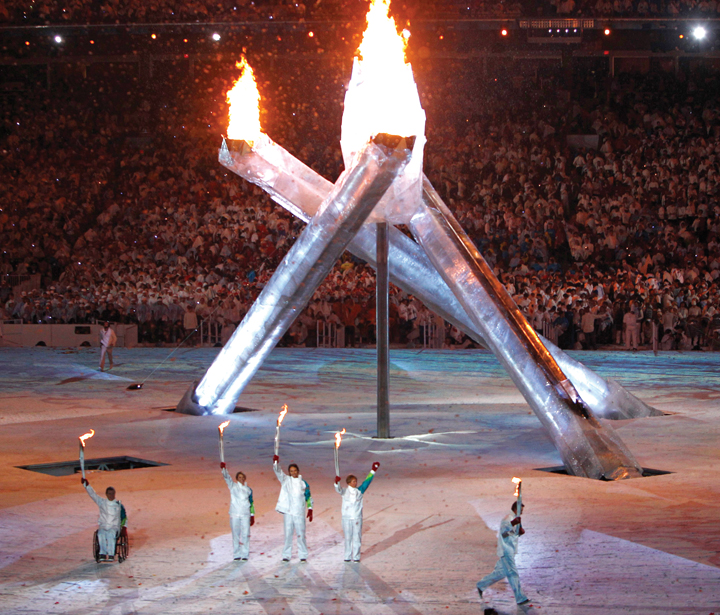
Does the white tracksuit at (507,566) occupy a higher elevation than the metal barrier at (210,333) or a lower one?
lower

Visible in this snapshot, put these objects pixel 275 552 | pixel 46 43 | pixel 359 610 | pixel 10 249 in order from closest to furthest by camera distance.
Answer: pixel 359 610 → pixel 275 552 → pixel 10 249 → pixel 46 43

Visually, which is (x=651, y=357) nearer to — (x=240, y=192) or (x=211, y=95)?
(x=240, y=192)

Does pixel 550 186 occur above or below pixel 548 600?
above

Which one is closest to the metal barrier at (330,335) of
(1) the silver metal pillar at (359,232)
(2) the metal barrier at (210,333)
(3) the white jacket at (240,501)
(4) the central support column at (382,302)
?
(2) the metal barrier at (210,333)

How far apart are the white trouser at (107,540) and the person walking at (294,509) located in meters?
1.19

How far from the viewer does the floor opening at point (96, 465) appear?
33.4 feet

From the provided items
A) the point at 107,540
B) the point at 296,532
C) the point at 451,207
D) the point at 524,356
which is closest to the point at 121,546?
the point at 107,540

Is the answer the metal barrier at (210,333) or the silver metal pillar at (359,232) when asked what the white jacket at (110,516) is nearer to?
the silver metal pillar at (359,232)

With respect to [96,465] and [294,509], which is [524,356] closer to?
[294,509]

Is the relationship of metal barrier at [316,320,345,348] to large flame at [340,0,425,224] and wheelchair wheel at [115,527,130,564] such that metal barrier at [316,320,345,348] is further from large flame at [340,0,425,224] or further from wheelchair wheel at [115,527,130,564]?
wheelchair wheel at [115,527,130,564]

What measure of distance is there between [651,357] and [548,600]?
16.3 metres

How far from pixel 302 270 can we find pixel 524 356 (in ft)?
9.74

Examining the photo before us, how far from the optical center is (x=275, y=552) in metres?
6.99

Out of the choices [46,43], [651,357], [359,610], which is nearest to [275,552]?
[359,610]
